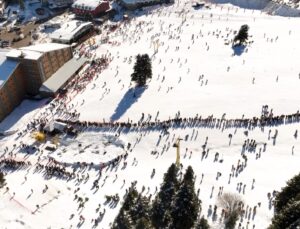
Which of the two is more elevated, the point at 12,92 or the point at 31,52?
the point at 31,52

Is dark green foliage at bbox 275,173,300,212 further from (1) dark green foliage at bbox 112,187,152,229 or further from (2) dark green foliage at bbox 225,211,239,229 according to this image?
(1) dark green foliage at bbox 112,187,152,229

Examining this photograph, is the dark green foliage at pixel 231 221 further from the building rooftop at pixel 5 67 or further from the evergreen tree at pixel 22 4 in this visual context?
the evergreen tree at pixel 22 4

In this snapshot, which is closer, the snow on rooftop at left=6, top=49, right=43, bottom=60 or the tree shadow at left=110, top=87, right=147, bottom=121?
the tree shadow at left=110, top=87, right=147, bottom=121

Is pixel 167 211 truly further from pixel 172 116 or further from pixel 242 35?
pixel 242 35

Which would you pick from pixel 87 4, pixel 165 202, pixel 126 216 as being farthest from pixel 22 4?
pixel 126 216

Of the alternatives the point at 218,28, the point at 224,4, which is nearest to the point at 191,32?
the point at 218,28

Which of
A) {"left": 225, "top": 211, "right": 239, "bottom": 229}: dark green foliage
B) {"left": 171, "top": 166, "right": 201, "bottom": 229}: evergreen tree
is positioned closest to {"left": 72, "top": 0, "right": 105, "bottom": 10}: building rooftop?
{"left": 225, "top": 211, "right": 239, "bottom": 229}: dark green foliage

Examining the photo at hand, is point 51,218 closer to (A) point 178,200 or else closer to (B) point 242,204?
(A) point 178,200
